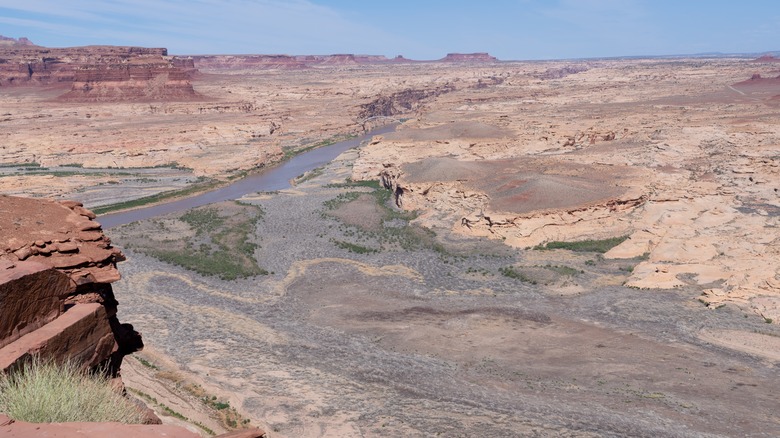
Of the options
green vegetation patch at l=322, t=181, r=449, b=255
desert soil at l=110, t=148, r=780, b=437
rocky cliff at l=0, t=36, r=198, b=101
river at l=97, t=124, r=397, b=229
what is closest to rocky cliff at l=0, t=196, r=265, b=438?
desert soil at l=110, t=148, r=780, b=437

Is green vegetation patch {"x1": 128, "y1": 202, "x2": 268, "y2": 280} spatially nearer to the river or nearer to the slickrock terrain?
the river

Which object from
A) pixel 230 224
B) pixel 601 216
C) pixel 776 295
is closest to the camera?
pixel 776 295

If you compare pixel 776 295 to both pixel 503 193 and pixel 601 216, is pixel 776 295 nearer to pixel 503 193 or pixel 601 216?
pixel 601 216

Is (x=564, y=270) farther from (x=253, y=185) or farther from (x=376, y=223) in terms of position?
(x=253, y=185)

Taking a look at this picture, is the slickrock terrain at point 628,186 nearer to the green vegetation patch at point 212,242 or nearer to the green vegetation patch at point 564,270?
the green vegetation patch at point 564,270

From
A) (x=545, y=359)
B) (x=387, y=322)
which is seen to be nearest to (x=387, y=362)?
(x=387, y=322)

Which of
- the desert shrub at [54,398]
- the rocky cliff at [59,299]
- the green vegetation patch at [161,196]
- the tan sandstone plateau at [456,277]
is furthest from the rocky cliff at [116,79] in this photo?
the desert shrub at [54,398]
